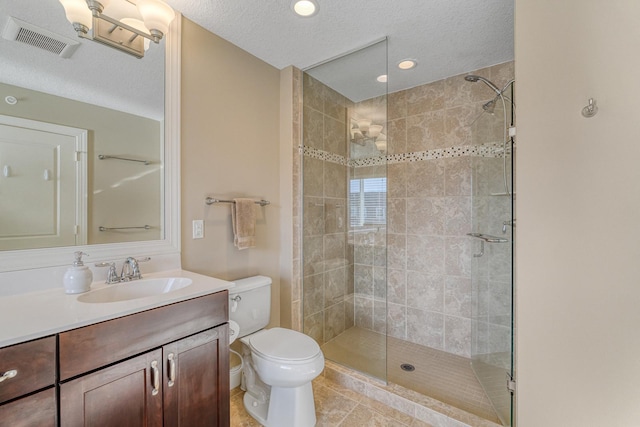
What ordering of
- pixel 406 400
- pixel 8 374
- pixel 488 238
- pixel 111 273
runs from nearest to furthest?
pixel 8 374 < pixel 111 273 < pixel 406 400 < pixel 488 238

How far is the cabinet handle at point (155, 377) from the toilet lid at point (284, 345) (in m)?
0.57

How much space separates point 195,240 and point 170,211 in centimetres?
24

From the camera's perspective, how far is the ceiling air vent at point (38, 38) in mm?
1146

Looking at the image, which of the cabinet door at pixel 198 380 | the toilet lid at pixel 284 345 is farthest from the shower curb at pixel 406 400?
the cabinet door at pixel 198 380

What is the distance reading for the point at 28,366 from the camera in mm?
785

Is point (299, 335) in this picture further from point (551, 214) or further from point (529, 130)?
point (529, 130)

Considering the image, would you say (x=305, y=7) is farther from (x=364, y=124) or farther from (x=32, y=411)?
(x=32, y=411)

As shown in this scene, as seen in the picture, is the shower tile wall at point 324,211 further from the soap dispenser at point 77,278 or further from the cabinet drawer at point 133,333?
the soap dispenser at point 77,278

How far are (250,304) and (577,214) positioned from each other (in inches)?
66.1

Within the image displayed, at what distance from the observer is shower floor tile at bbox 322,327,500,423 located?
178cm

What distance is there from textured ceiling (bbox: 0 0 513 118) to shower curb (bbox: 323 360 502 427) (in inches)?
82.1

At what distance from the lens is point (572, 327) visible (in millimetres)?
998

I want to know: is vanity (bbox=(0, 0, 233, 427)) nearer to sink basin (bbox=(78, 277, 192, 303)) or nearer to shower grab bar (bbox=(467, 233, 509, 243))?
sink basin (bbox=(78, 277, 192, 303))

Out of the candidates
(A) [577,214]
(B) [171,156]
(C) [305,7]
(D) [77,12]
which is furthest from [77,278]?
(A) [577,214]
